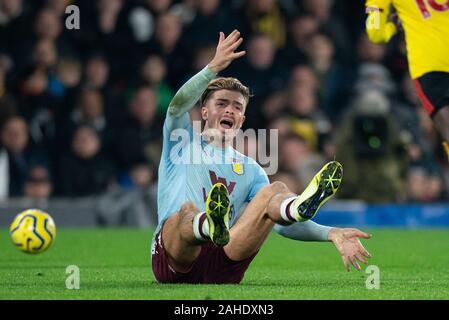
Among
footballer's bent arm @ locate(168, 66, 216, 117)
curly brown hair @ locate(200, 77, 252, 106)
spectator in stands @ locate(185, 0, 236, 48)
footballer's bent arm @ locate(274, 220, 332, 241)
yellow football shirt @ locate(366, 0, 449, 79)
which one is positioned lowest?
footballer's bent arm @ locate(274, 220, 332, 241)

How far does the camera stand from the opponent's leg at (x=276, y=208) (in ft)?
24.0

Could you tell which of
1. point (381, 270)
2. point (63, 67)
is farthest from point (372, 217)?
point (381, 270)

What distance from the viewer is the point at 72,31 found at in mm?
15875

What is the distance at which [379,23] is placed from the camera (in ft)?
28.3

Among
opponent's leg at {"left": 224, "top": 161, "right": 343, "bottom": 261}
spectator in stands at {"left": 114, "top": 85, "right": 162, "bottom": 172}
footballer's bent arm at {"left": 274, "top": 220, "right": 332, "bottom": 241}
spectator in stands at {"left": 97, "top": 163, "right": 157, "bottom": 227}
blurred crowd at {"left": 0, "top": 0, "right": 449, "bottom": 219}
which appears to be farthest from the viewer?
spectator in stands at {"left": 114, "top": 85, "right": 162, "bottom": 172}

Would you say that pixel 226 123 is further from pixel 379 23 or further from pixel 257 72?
pixel 257 72

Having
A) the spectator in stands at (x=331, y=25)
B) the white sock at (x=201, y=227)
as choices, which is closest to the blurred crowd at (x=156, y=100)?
the spectator in stands at (x=331, y=25)

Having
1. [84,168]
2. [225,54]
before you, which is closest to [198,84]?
[225,54]

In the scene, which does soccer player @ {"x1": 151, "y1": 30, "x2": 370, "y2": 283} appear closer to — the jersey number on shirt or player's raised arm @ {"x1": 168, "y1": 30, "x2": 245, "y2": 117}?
player's raised arm @ {"x1": 168, "y1": 30, "x2": 245, "y2": 117}

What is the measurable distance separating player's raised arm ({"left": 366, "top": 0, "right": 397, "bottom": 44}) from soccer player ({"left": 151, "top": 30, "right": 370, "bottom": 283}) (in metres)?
1.11

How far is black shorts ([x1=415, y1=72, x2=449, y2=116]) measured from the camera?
834 centimetres

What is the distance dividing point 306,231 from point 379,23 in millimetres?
1832

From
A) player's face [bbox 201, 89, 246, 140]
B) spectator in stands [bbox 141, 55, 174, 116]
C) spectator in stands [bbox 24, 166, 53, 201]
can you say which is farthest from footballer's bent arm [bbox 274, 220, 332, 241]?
spectator in stands [bbox 141, 55, 174, 116]

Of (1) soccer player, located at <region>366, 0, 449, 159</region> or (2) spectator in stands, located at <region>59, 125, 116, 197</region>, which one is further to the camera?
(2) spectator in stands, located at <region>59, 125, 116, 197</region>
